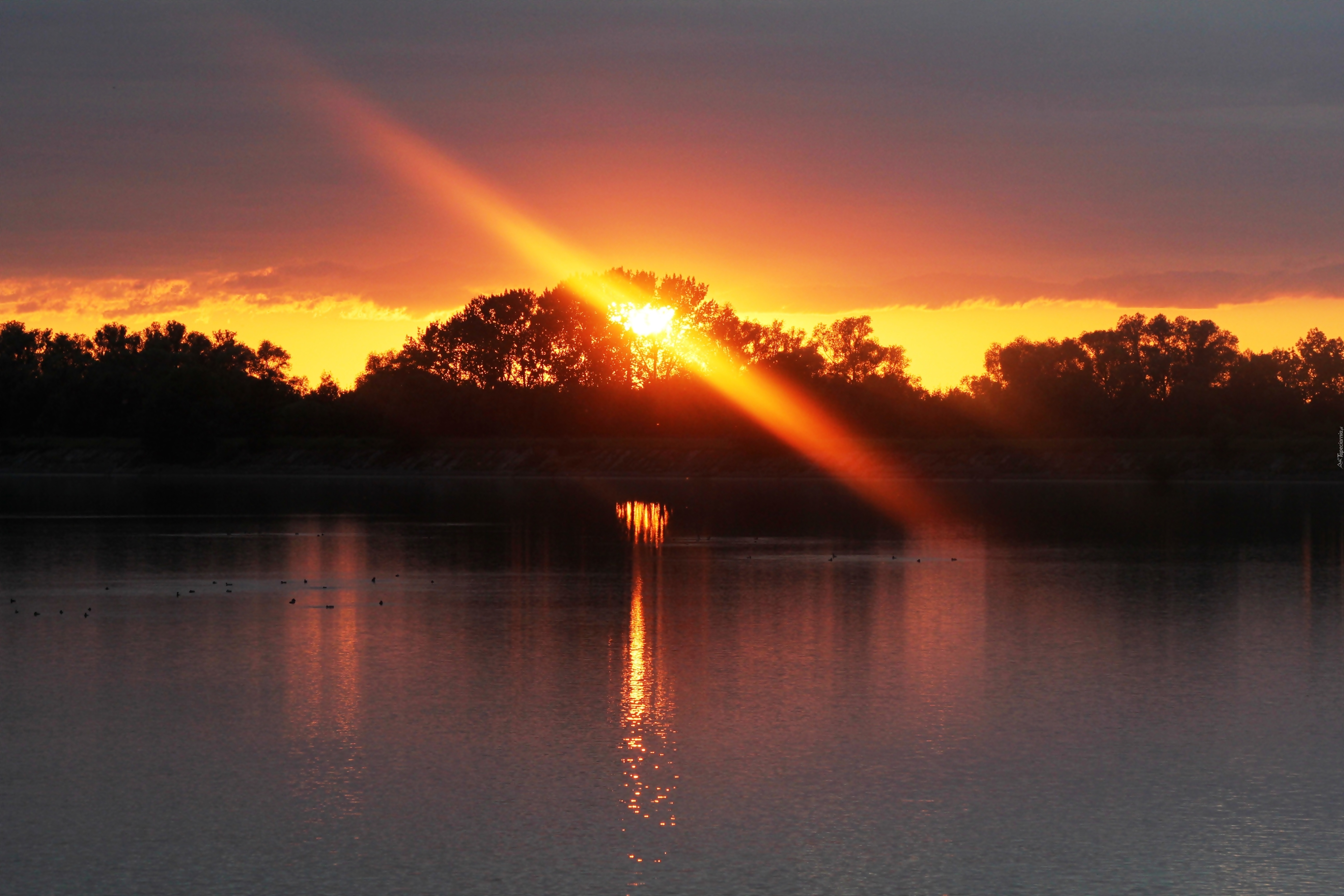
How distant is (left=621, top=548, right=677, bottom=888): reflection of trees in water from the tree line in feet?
368

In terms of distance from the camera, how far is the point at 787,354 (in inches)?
5782


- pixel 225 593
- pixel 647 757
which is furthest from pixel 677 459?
pixel 647 757

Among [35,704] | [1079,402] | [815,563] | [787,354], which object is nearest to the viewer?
[35,704]

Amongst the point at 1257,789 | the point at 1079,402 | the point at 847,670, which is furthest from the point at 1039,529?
the point at 1079,402

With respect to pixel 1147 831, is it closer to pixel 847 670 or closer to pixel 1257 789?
pixel 1257 789

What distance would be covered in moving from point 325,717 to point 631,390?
12706 centimetres

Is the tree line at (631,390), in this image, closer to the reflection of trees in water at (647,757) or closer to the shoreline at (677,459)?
the shoreline at (677,459)

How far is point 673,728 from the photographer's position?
13.7 metres

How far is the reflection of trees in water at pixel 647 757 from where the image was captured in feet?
32.6

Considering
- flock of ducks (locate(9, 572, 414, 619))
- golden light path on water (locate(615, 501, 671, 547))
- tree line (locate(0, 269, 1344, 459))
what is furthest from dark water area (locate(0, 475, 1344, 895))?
tree line (locate(0, 269, 1344, 459))

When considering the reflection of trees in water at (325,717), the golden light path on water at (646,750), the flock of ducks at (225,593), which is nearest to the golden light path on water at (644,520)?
the flock of ducks at (225,593)

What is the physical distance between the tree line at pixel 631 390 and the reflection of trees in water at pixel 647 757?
112 meters

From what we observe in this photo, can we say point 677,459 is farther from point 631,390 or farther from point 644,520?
point 644,520

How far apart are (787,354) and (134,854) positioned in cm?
13847
